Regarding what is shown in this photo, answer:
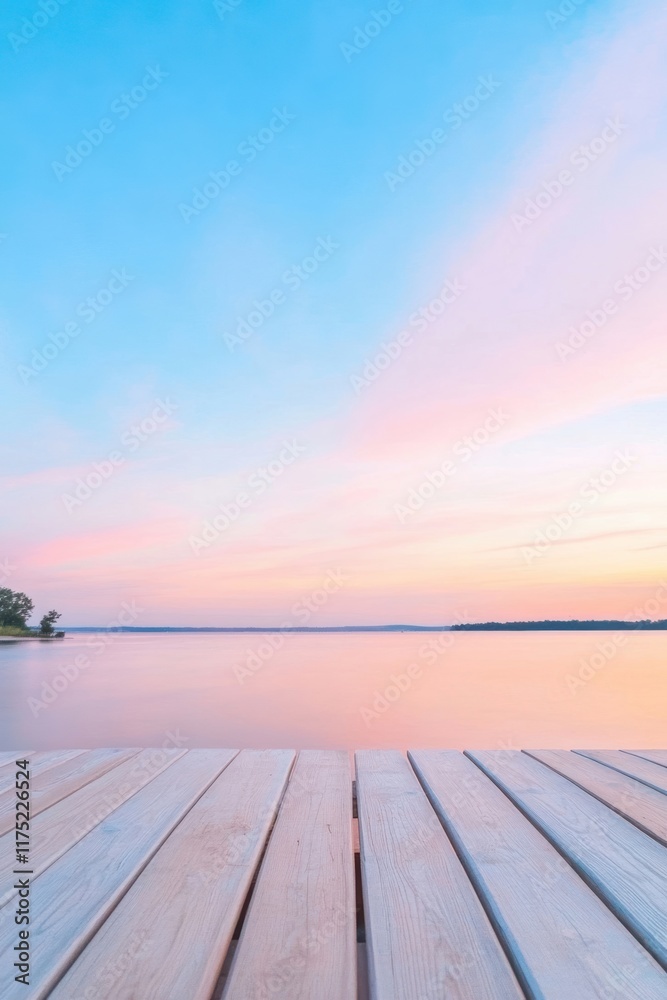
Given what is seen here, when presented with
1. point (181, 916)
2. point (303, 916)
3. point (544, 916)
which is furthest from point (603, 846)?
point (181, 916)

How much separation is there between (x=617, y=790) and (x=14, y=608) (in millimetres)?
38970

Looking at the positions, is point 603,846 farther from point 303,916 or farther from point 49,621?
point 49,621

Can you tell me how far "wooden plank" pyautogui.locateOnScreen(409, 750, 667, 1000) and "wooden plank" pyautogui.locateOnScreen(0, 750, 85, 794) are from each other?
149 centimetres

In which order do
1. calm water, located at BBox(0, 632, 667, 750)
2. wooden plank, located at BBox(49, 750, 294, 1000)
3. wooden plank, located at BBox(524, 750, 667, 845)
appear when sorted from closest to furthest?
wooden plank, located at BBox(49, 750, 294, 1000)
wooden plank, located at BBox(524, 750, 667, 845)
calm water, located at BBox(0, 632, 667, 750)

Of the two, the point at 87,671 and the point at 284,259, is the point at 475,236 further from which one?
the point at 87,671

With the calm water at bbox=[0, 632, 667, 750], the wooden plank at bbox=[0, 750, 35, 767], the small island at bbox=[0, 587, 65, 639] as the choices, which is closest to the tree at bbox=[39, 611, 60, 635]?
the small island at bbox=[0, 587, 65, 639]

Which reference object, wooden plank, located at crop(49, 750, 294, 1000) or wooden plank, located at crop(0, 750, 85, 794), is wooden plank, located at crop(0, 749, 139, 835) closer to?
wooden plank, located at crop(0, 750, 85, 794)

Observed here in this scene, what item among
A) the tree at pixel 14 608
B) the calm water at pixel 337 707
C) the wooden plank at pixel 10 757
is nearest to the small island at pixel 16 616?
the tree at pixel 14 608

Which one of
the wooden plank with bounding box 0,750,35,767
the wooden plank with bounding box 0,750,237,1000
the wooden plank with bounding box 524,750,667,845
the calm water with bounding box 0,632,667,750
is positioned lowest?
the calm water with bounding box 0,632,667,750

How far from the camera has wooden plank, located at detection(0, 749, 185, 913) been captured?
58.8 inches

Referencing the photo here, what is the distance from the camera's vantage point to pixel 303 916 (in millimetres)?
1219

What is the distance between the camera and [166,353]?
851cm

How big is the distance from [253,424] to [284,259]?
130 inches

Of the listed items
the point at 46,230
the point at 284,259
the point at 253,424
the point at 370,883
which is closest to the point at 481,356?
the point at 284,259
